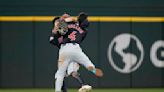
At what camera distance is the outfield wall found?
53.7 feet

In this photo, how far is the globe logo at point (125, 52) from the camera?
16.6 metres

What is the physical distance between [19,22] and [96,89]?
263 centimetres

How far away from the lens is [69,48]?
480 inches

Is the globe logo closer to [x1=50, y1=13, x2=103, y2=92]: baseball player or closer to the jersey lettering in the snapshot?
[x1=50, y1=13, x2=103, y2=92]: baseball player

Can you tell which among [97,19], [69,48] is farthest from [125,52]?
[69,48]

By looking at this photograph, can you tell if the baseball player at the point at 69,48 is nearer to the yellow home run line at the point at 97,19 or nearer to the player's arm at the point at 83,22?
the player's arm at the point at 83,22

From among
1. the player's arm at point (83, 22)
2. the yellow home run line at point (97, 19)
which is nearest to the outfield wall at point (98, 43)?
the yellow home run line at point (97, 19)

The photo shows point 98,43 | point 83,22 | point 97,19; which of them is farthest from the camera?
point 98,43

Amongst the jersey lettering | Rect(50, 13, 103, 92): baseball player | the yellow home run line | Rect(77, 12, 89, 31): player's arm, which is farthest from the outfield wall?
the jersey lettering

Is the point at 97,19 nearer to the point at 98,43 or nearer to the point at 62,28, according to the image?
the point at 98,43

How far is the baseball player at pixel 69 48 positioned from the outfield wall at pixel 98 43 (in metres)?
3.73

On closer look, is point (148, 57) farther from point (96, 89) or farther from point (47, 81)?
point (47, 81)

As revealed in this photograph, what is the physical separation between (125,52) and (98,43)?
751 millimetres
